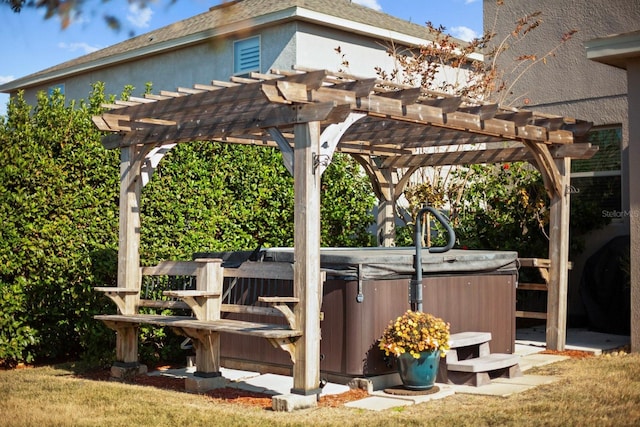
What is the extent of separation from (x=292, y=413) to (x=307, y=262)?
1.14 metres

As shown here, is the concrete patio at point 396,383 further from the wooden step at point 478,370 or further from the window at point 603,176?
the window at point 603,176

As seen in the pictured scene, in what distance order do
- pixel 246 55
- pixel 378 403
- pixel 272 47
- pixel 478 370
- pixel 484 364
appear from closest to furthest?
pixel 378 403 → pixel 478 370 → pixel 484 364 → pixel 272 47 → pixel 246 55

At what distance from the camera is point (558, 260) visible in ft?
31.2

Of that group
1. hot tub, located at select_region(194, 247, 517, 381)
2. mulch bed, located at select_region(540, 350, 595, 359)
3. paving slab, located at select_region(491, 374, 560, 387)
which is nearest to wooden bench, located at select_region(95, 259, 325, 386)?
hot tub, located at select_region(194, 247, 517, 381)

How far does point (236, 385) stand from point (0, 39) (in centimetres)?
588

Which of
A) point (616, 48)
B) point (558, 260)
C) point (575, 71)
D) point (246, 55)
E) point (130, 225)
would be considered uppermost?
point (246, 55)

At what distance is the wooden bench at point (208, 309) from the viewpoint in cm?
650

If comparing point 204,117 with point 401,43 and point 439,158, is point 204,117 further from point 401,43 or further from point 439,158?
point 401,43

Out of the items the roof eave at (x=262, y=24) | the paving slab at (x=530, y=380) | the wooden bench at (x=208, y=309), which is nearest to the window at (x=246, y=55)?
the roof eave at (x=262, y=24)

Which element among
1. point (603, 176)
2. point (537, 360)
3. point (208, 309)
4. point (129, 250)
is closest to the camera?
point (208, 309)

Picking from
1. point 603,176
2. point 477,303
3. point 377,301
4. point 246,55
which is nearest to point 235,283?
point 377,301

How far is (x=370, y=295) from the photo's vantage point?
286 inches

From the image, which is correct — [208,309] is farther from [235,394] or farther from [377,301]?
[377,301]

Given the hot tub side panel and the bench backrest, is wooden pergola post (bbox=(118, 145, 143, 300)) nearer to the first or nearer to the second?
the bench backrest
